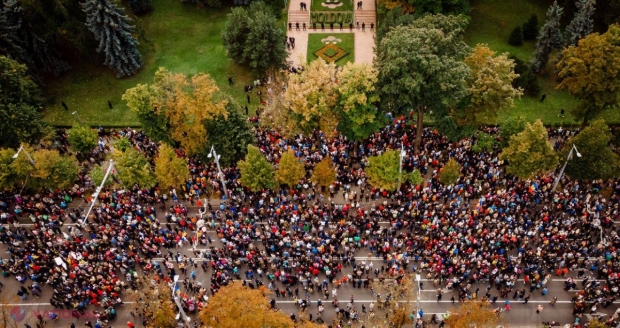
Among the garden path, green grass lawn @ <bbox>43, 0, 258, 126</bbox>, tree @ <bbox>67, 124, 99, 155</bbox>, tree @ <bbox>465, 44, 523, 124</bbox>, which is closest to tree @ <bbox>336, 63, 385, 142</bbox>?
tree @ <bbox>465, 44, 523, 124</bbox>

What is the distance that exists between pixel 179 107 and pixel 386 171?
638 inches

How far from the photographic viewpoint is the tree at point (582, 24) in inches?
1732

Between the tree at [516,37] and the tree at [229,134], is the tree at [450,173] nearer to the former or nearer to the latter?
the tree at [229,134]

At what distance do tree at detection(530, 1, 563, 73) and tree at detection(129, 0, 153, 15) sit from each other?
41750 mm

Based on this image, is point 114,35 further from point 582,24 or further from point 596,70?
point 582,24

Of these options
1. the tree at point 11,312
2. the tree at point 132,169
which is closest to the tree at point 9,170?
the tree at point 132,169

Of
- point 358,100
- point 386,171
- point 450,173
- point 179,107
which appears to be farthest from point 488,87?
point 179,107

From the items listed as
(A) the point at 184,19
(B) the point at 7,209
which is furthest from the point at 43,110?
(A) the point at 184,19

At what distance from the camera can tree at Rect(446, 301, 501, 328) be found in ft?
94.3

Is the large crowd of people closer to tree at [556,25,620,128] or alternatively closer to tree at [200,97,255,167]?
tree at [200,97,255,167]

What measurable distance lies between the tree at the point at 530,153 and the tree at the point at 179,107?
70.3ft

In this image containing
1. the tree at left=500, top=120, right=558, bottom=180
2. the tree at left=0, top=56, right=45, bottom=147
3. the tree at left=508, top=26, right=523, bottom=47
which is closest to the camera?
the tree at left=500, top=120, right=558, bottom=180

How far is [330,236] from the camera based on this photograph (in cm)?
3550

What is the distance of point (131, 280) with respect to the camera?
3400 cm
